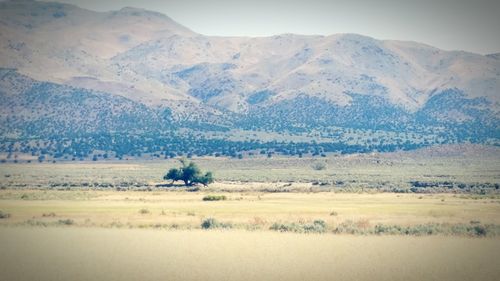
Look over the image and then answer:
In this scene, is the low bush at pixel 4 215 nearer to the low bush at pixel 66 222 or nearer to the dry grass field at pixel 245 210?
the dry grass field at pixel 245 210

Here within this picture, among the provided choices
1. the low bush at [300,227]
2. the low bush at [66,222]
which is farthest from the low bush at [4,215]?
the low bush at [300,227]

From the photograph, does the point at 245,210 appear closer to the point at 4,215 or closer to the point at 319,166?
the point at 4,215

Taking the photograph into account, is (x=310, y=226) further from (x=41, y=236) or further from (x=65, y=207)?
(x=65, y=207)

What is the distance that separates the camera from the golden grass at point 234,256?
26844mm

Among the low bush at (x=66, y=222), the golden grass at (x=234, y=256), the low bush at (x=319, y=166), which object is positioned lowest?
the golden grass at (x=234, y=256)

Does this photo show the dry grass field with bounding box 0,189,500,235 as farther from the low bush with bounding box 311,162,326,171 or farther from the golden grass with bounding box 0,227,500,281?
the low bush with bounding box 311,162,326,171

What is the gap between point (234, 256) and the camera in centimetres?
3056

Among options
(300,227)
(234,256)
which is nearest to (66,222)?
(300,227)

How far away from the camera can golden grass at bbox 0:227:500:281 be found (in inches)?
1057

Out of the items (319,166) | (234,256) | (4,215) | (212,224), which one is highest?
(319,166)

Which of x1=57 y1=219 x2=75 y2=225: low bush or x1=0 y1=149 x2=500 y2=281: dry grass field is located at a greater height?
x1=57 y1=219 x2=75 y2=225: low bush

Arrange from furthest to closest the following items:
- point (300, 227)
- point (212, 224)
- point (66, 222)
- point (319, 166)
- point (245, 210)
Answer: point (319, 166), point (245, 210), point (66, 222), point (212, 224), point (300, 227)

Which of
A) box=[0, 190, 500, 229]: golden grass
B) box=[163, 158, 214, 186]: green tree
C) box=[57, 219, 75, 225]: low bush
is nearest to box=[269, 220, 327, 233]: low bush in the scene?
box=[0, 190, 500, 229]: golden grass

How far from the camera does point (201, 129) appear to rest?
186 metres
